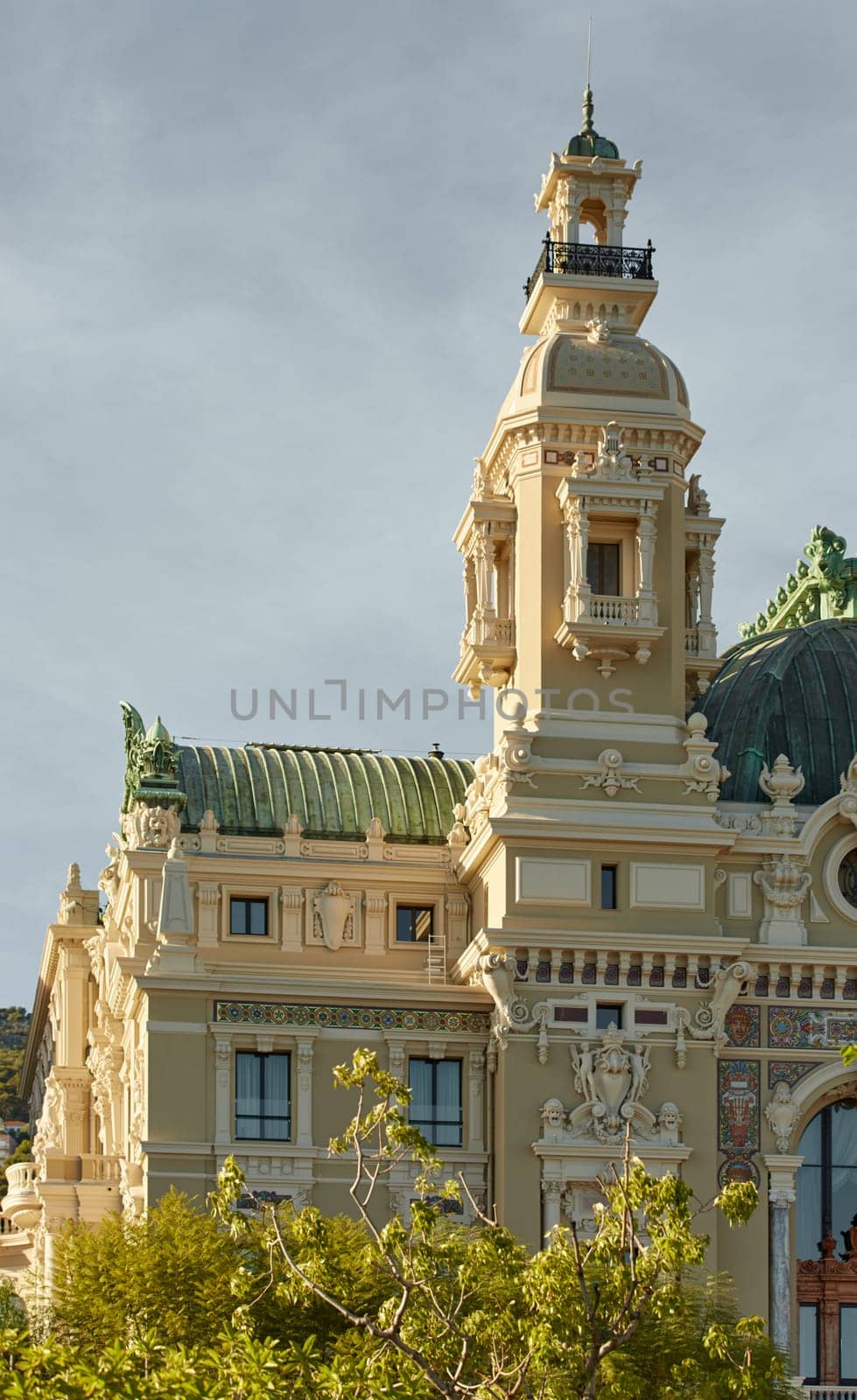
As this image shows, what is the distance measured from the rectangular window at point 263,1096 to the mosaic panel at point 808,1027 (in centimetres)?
1139

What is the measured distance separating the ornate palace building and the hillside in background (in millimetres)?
69788

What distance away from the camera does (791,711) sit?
6844 cm

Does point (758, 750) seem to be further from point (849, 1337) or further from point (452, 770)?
point (849, 1337)

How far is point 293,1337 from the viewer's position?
169 feet

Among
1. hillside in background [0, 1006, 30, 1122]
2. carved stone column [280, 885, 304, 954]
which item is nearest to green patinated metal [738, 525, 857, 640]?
carved stone column [280, 885, 304, 954]

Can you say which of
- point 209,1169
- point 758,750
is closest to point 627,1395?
point 209,1169

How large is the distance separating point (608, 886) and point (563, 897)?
1269 mm

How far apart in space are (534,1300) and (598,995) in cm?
2470

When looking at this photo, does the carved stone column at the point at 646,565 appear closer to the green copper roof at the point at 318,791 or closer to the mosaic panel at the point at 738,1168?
the green copper roof at the point at 318,791

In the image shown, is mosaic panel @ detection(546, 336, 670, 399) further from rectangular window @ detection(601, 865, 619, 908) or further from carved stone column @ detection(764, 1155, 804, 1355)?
carved stone column @ detection(764, 1155, 804, 1355)

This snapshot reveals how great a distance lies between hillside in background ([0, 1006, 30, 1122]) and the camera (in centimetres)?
15125

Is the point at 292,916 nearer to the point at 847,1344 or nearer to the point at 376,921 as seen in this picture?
the point at 376,921

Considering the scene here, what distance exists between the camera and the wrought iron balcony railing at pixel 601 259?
69688 mm

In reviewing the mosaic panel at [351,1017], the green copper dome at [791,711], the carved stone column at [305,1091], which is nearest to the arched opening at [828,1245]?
the green copper dome at [791,711]
